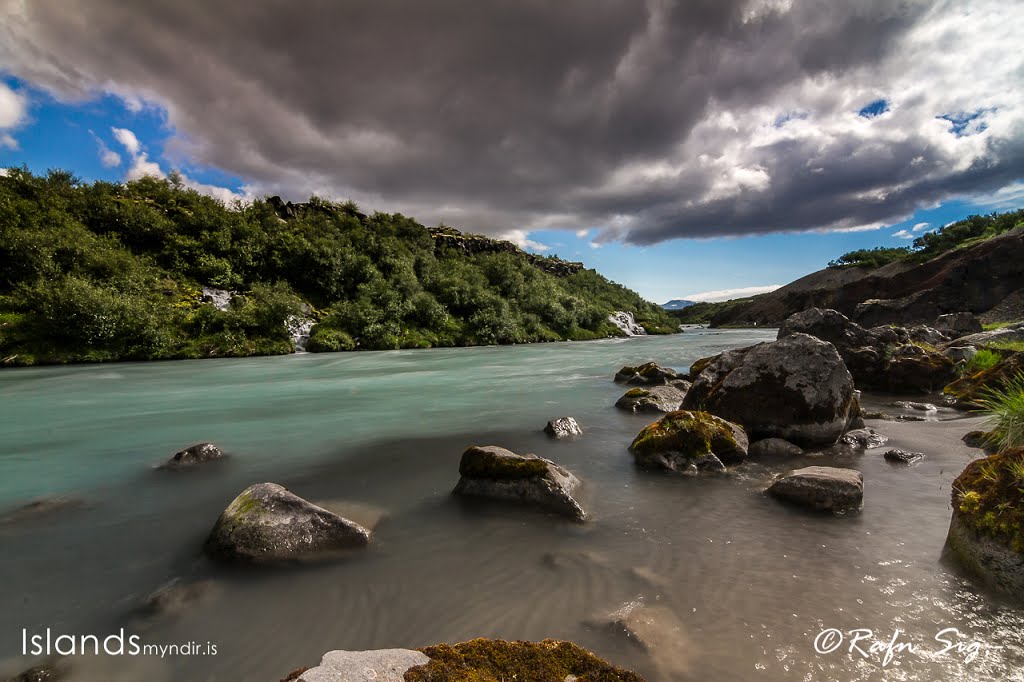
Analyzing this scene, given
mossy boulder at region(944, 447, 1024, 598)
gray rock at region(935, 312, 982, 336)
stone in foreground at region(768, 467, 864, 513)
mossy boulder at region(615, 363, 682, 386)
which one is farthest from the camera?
gray rock at region(935, 312, 982, 336)

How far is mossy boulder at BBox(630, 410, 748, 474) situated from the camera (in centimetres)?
755

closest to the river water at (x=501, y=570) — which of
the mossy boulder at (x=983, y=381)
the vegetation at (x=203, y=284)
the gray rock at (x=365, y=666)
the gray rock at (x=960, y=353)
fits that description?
the gray rock at (x=365, y=666)

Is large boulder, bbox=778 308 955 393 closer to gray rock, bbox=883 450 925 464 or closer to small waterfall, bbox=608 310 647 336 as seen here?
gray rock, bbox=883 450 925 464

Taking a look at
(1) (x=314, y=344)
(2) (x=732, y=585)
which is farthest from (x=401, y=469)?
(1) (x=314, y=344)

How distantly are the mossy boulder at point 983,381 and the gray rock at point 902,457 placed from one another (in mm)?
4462

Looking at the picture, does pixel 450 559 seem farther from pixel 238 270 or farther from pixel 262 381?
pixel 238 270

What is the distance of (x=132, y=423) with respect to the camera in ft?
39.9

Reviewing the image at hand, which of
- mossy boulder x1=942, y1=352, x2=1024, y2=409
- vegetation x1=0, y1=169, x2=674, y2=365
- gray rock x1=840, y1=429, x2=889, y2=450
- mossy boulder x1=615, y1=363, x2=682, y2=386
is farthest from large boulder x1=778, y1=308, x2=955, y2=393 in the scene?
vegetation x1=0, y1=169, x2=674, y2=365

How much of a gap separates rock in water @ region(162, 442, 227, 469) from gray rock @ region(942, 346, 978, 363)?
81.2ft

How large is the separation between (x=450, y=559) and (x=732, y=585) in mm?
3091

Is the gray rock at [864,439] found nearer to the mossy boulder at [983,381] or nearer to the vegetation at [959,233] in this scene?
the mossy boulder at [983,381]

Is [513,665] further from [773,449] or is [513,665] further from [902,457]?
[902,457]

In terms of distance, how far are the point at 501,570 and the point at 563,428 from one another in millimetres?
5999

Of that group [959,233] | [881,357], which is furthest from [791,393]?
[959,233]
